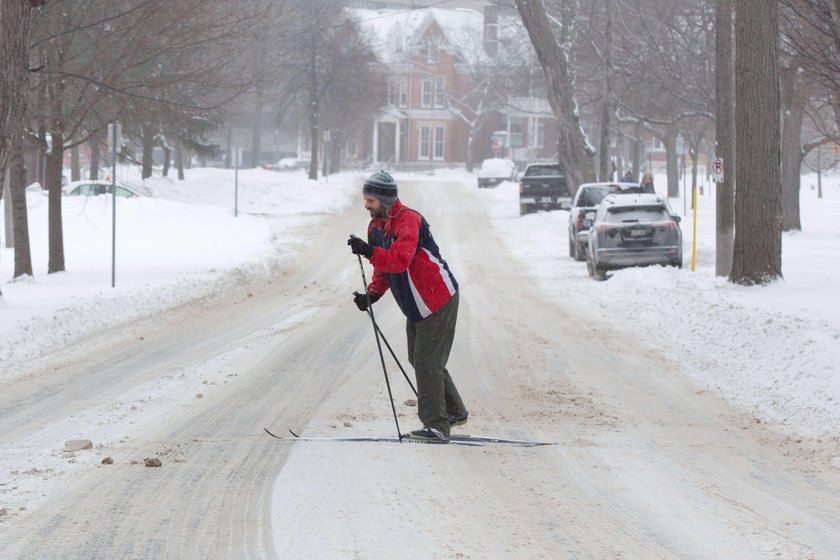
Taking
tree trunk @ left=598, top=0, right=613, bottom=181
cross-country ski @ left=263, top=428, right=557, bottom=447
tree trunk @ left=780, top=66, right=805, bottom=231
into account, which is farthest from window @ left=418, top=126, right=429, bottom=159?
cross-country ski @ left=263, top=428, right=557, bottom=447

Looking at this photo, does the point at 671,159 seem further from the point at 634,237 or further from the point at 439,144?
the point at 439,144

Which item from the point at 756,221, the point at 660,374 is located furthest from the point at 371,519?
the point at 756,221

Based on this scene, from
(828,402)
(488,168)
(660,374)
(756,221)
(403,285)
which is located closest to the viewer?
(403,285)

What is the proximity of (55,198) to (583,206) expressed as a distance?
13.1 metres

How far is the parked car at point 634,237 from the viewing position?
22219mm

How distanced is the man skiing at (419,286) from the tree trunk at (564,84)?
2750cm

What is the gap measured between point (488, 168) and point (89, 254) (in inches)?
1627

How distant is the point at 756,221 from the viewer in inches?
629

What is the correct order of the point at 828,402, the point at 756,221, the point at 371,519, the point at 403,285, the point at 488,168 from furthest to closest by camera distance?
the point at 488,168 → the point at 756,221 → the point at 828,402 → the point at 403,285 → the point at 371,519

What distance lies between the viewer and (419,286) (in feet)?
26.2

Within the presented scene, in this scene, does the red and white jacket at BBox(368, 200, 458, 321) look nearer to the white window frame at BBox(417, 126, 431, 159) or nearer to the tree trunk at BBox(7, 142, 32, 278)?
the tree trunk at BBox(7, 142, 32, 278)

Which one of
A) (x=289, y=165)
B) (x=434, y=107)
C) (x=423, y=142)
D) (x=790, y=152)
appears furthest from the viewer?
(x=423, y=142)

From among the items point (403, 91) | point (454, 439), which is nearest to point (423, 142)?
point (403, 91)

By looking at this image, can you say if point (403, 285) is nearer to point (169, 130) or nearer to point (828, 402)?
point (828, 402)
